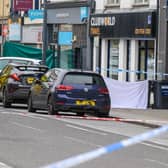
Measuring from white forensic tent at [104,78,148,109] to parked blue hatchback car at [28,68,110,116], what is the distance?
411cm

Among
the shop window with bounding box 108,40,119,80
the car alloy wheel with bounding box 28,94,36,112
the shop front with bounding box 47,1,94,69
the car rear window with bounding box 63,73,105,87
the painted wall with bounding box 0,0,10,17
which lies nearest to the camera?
the car rear window with bounding box 63,73,105,87

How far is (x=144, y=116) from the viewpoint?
21.5 m

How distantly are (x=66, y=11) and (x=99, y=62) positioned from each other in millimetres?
4887

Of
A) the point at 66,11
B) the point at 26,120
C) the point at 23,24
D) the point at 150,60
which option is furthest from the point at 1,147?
the point at 23,24

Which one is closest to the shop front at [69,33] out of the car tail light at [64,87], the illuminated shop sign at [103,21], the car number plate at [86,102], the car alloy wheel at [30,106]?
the illuminated shop sign at [103,21]

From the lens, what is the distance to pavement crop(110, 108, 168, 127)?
19.0 meters

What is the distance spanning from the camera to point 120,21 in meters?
32.6

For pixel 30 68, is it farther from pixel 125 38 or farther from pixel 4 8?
pixel 4 8

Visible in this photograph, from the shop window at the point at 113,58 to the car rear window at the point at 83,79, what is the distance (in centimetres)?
1223

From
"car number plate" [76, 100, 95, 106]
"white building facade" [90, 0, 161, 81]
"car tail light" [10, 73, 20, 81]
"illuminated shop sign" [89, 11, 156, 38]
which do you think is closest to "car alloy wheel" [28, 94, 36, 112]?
"car tail light" [10, 73, 20, 81]

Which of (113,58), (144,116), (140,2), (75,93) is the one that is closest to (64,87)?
(75,93)

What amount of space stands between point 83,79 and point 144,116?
2.51 meters

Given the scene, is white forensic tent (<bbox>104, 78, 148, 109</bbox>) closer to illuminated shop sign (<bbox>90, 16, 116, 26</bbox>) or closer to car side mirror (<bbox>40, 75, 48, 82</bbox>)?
car side mirror (<bbox>40, 75, 48, 82</bbox>)

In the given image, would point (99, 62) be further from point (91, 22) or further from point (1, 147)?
point (1, 147)
